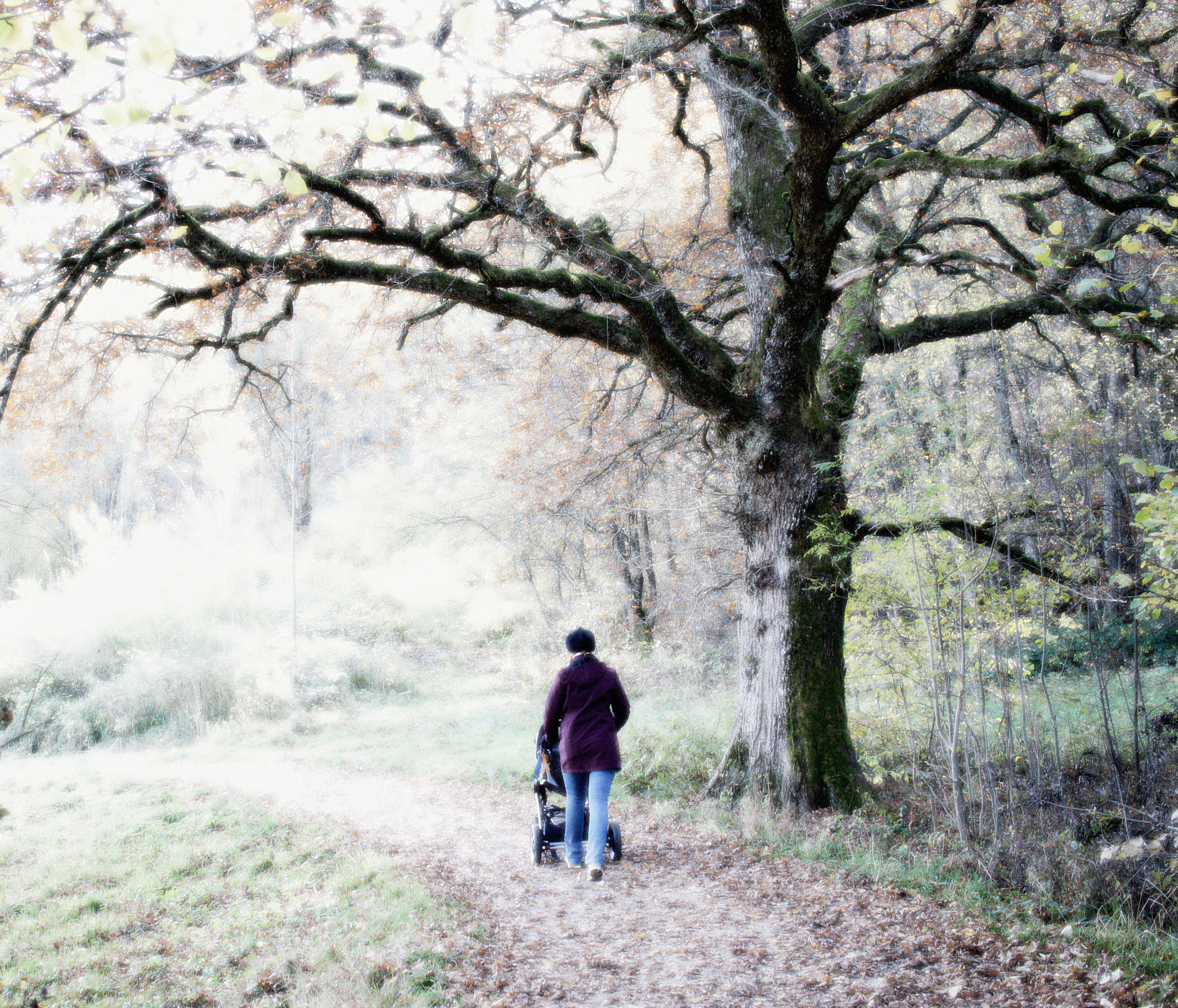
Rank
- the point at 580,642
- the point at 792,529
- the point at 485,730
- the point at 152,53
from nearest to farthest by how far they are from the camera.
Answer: the point at 152,53, the point at 580,642, the point at 792,529, the point at 485,730

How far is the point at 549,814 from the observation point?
595cm

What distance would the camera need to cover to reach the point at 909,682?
23.1ft

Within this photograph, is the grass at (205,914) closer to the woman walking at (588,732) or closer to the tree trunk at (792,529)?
the woman walking at (588,732)

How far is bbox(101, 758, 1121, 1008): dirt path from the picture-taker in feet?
11.7

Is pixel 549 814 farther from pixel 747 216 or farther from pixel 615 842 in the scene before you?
pixel 747 216

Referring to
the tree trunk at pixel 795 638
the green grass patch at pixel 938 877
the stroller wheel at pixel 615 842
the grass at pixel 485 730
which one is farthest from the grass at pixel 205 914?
the tree trunk at pixel 795 638

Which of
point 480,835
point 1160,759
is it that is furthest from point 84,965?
point 1160,759

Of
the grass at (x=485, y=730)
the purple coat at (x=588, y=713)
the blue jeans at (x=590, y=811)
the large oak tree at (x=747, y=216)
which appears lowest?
the grass at (x=485, y=730)

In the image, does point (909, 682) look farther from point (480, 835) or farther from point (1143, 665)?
point (1143, 665)

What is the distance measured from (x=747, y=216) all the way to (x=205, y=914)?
808 cm

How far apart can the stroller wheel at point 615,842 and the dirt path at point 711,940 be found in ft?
0.27

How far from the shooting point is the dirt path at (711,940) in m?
3.55

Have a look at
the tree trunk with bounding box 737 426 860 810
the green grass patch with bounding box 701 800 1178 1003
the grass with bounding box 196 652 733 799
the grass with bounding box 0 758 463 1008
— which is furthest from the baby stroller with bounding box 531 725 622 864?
the grass with bounding box 196 652 733 799

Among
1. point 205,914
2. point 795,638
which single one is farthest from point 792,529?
point 205,914
